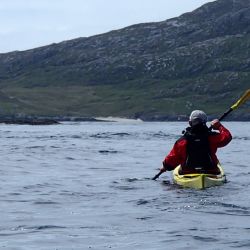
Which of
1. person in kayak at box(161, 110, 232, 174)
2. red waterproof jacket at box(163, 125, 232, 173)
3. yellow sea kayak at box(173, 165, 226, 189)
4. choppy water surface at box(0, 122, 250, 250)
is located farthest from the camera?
red waterproof jacket at box(163, 125, 232, 173)

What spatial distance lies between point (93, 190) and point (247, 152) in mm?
27594

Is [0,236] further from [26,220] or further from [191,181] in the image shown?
[191,181]

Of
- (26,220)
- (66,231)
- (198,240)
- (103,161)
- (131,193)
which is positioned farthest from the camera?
(103,161)

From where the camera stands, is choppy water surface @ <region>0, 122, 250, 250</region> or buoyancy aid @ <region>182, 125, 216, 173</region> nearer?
choppy water surface @ <region>0, 122, 250, 250</region>

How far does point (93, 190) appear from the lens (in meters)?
23.3

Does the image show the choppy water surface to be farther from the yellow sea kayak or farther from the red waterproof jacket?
the red waterproof jacket

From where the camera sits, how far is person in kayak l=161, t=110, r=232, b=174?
23.7 metres

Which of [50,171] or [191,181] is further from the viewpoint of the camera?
[50,171]

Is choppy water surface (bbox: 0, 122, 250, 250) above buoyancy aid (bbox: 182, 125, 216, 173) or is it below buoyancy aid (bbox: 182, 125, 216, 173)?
below

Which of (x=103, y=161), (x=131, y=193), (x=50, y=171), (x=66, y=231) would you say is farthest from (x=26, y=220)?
(x=103, y=161)

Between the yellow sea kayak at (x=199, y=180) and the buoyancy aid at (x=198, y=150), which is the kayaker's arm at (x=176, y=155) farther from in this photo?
the yellow sea kayak at (x=199, y=180)

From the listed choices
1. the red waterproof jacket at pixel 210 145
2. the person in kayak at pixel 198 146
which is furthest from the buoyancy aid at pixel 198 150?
the red waterproof jacket at pixel 210 145

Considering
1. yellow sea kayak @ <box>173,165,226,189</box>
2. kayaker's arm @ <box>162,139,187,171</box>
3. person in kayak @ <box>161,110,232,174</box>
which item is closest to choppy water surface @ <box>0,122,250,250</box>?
yellow sea kayak @ <box>173,165,226,189</box>

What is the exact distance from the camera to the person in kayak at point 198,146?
77.6 feet
